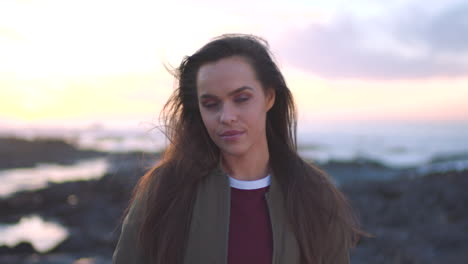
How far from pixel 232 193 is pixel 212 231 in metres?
0.26

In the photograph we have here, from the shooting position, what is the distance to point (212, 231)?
218cm

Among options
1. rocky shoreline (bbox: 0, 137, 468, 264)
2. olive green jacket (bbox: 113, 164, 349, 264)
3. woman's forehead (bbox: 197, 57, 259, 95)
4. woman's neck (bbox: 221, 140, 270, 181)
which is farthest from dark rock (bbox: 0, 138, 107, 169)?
woman's forehead (bbox: 197, 57, 259, 95)

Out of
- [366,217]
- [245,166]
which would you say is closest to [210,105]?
[245,166]

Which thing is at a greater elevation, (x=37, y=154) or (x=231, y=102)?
(x=231, y=102)

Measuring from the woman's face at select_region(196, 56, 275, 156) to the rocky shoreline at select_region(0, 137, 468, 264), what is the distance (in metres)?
0.80

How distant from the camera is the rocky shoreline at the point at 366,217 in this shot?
769cm

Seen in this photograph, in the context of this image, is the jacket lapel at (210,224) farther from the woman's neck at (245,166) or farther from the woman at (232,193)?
the woman's neck at (245,166)

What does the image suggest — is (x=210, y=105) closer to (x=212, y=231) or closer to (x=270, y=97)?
(x=270, y=97)

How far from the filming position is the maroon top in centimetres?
219

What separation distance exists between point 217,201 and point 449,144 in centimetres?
4309

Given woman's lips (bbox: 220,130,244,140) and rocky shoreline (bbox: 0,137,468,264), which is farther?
rocky shoreline (bbox: 0,137,468,264)

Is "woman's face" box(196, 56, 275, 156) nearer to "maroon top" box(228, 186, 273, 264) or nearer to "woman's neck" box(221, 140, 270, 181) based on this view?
"woman's neck" box(221, 140, 270, 181)

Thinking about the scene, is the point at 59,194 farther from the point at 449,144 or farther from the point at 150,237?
the point at 449,144

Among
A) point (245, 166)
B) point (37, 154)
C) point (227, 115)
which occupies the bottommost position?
point (37, 154)
